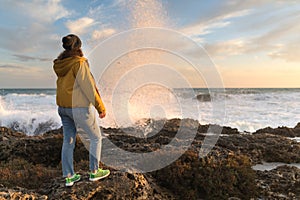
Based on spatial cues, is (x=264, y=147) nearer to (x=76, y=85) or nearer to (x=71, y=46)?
(x=76, y=85)

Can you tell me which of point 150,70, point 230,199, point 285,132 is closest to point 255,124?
point 285,132

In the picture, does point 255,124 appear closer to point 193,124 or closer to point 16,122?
point 193,124

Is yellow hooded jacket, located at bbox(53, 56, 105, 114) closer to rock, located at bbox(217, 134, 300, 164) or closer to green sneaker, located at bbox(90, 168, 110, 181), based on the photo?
green sneaker, located at bbox(90, 168, 110, 181)

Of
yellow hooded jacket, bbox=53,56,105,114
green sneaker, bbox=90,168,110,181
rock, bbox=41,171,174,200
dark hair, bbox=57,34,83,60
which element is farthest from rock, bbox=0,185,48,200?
dark hair, bbox=57,34,83,60

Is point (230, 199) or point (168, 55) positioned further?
point (168, 55)

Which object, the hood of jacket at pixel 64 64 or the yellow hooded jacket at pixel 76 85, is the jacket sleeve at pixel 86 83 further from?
the hood of jacket at pixel 64 64

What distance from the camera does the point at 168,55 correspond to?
7.20m

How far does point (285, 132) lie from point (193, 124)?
471cm

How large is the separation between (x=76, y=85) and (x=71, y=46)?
0.58 metres

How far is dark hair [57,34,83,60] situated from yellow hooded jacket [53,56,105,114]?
0.27ft

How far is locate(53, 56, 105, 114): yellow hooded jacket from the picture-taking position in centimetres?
384

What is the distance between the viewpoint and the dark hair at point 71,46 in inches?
154

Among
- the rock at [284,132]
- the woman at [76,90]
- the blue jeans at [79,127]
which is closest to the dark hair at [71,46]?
the woman at [76,90]

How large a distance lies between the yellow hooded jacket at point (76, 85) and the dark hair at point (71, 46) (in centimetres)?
8
